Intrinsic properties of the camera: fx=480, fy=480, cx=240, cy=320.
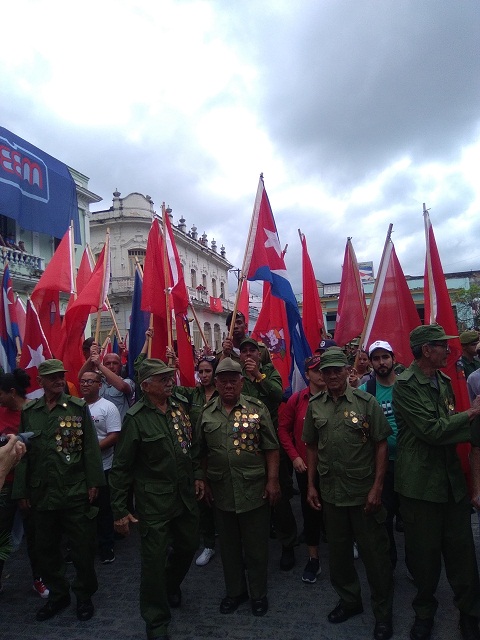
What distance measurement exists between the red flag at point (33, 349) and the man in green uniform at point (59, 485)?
1.96 meters

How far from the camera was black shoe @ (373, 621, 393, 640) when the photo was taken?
3.10 m

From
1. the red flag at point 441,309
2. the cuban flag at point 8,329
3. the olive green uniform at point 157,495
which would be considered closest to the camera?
the olive green uniform at point 157,495

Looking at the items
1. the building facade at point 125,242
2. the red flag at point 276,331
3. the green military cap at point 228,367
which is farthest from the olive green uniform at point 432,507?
the building facade at point 125,242

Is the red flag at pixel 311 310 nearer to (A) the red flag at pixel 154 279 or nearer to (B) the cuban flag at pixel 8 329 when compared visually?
(A) the red flag at pixel 154 279

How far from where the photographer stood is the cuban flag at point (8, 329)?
6629 millimetres

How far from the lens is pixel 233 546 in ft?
12.1

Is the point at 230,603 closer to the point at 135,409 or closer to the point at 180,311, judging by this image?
the point at 135,409

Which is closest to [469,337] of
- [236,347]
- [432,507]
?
[236,347]

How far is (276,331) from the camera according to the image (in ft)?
22.8

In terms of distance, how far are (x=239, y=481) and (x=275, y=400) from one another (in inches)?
47.0

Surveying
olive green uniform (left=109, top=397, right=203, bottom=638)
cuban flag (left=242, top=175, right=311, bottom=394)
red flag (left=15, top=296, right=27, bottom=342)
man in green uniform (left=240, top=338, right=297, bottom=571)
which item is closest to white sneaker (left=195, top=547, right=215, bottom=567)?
man in green uniform (left=240, top=338, right=297, bottom=571)

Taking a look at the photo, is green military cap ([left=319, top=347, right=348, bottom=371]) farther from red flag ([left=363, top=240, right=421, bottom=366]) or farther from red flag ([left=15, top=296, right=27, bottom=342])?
red flag ([left=15, top=296, right=27, bottom=342])

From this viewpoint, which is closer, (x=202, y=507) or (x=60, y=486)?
(x=60, y=486)

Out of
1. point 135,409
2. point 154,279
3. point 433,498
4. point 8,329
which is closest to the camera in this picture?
point 433,498
